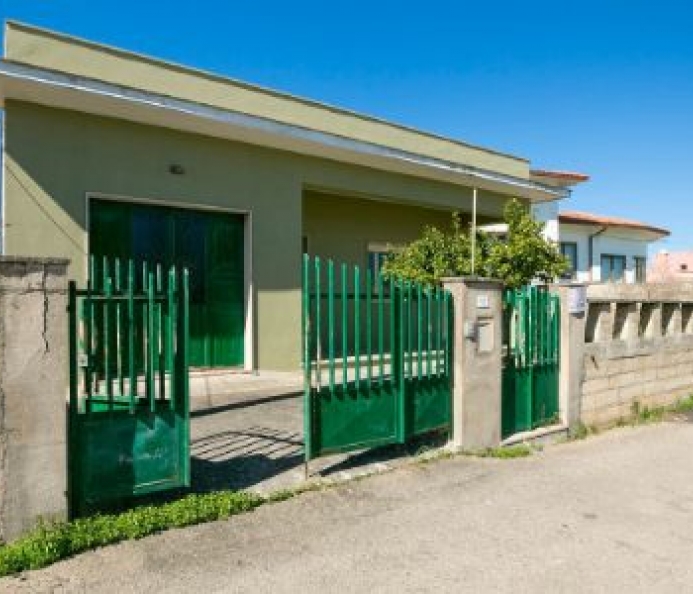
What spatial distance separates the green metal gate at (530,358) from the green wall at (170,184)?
425 centimetres

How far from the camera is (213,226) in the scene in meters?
9.48

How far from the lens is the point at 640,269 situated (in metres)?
26.2

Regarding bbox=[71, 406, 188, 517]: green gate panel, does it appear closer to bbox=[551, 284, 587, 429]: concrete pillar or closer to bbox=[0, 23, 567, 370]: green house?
bbox=[0, 23, 567, 370]: green house

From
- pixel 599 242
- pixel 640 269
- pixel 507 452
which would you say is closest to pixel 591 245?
pixel 599 242

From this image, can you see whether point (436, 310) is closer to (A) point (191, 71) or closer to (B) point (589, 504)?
(B) point (589, 504)

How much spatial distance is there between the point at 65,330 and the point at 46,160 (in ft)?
15.7

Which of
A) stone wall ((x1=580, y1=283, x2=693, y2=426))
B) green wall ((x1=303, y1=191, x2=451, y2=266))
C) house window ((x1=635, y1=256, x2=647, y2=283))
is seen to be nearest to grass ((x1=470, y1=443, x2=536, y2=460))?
stone wall ((x1=580, y1=283, x2=693, y2=426))

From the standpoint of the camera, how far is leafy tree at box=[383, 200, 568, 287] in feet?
31.5

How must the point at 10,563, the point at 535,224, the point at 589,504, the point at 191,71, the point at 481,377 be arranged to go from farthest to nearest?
the point at 535,224, the point at 191,71, the point at 481,377, the point at 589,504, the point at 10,563

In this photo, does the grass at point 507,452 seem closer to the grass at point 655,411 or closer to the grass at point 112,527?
the grass at point 112,527

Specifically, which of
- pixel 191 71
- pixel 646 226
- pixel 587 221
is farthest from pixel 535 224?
pixel 646 226

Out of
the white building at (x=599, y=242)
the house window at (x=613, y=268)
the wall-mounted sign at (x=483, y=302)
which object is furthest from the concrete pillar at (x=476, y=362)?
the house window at (x=613, y=268)

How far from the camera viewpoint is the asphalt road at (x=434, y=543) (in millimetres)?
3568

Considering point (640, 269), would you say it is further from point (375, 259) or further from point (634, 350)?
point (634, 350)
